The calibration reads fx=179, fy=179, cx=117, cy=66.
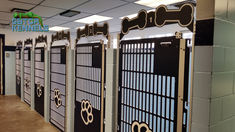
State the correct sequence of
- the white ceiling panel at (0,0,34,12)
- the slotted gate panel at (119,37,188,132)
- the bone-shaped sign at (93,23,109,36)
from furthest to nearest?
the white ceiling panel at (0,0,34,12), the bone-shaped sign at (93,23,109,36), the slotted gate panel at (119,37,188,132)

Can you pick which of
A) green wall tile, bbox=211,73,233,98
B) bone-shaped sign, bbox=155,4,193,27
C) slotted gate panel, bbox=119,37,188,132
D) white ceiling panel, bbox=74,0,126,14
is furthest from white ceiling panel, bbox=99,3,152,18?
green wall tile, bbox=211,73,233,98

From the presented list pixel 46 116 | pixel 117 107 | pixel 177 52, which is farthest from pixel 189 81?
pixel 46 116

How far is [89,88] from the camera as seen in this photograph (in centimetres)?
272

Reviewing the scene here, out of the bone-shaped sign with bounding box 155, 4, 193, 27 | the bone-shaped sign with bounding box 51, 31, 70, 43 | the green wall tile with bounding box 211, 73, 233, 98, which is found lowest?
the green wall tile with bounding box 211, 73, 233, 98

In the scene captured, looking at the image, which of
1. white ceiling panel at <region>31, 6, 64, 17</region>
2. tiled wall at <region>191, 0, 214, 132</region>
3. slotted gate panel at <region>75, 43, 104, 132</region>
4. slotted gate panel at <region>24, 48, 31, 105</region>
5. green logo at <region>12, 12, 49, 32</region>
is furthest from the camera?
slotted gate panel at <region>24, 48, 31, 105</region>

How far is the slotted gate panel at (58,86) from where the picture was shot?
3400 millimetres

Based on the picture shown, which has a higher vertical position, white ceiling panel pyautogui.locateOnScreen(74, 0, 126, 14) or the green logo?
white ceiling panel pyautogui.locateOnScreen(74, 0, 126, 14)

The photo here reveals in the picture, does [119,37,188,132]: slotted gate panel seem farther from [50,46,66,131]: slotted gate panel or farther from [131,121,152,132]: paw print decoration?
[50,46,66,131]: slotted gate panel

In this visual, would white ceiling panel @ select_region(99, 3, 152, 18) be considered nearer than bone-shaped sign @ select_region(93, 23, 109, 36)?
No

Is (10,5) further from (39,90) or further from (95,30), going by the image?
(95,30)

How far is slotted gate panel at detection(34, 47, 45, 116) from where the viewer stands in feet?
14.5

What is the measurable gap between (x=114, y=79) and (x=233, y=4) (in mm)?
1416

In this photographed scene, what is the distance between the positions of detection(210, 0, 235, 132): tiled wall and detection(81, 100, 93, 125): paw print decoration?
1.76 meters

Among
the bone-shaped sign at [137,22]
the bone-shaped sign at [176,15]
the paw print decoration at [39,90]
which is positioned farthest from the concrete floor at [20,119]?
the bone-shaped sign at [176,15]
